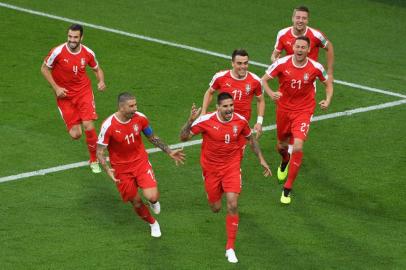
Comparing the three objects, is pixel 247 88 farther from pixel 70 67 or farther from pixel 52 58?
pixel 52 58

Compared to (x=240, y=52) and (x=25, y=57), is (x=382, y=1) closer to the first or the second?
(x=25, y=57)

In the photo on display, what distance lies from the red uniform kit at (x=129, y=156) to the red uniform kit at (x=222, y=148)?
3.03 feet

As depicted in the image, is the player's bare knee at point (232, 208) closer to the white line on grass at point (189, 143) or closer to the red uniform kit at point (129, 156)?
the red uniform kit at point (129, 156)

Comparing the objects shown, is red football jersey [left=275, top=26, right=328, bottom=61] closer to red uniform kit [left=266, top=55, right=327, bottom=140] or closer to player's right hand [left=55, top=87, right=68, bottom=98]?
red uniform kit [left=266, top=55, right=327, bottom=140]

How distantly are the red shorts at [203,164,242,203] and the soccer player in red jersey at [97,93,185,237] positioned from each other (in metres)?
Answer: 0.78

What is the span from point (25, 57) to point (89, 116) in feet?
21.2

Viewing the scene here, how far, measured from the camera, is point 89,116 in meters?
20.4

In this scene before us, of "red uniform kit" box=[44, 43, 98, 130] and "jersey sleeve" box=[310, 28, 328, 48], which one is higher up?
"jersey sleeve" box=[310, 28, 328, 48]

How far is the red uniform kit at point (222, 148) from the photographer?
17250 millimetres

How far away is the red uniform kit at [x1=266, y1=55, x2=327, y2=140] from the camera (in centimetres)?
1941

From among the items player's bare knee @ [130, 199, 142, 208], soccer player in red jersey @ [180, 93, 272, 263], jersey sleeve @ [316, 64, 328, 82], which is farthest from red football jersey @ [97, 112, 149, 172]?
jersey sleeve @ [316, 64, 328, 82]

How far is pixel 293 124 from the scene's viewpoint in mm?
19609

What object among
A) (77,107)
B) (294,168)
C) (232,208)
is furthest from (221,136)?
A: (77,107)

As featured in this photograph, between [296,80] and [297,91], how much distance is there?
0.71ft
